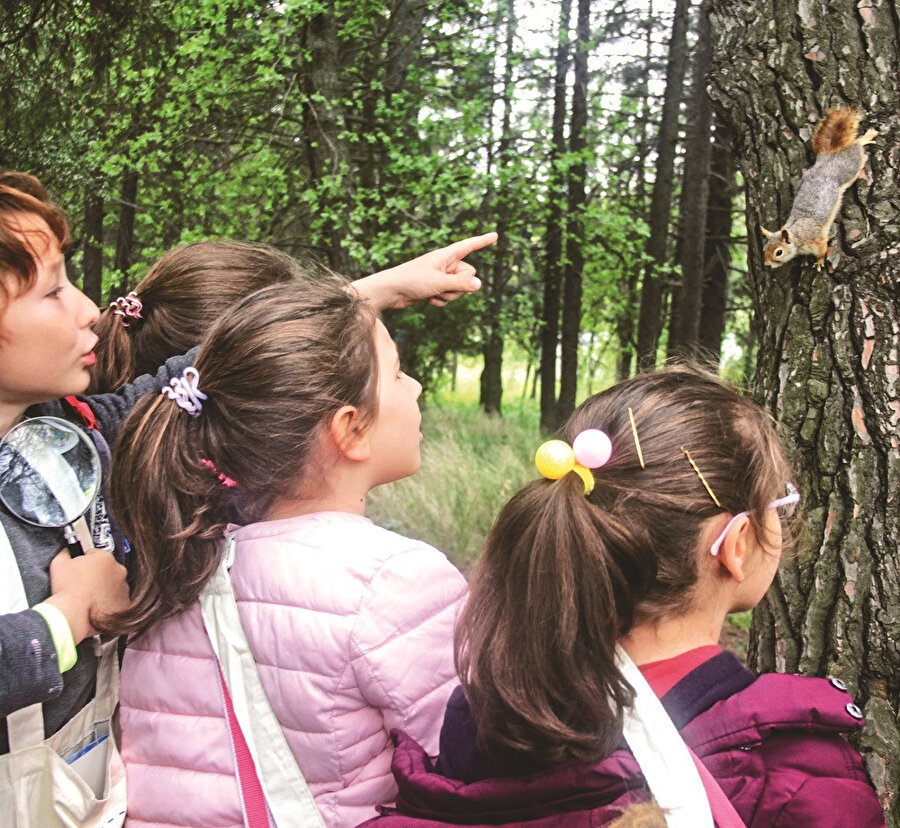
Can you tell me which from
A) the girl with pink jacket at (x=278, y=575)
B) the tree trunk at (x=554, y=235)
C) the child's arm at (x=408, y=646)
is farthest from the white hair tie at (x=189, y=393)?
the tree trunk at (x=554, y=235)

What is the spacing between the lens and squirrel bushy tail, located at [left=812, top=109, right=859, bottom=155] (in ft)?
6.20

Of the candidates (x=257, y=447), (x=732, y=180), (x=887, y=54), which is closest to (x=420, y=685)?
(x=257, y=447)

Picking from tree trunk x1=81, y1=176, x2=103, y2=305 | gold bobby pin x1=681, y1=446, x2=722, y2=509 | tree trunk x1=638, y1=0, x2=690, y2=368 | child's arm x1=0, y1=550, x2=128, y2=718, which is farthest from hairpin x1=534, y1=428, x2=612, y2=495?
tree trunk x1=638, y1=0, x2=690, y2=368

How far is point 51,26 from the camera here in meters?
5.76

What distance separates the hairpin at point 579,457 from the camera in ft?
4.10

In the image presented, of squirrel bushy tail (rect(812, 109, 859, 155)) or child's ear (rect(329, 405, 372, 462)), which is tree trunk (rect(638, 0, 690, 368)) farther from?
child's ear (rect(329, 405, 372, 462))

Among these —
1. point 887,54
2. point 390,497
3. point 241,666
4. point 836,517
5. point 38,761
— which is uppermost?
point 887,54

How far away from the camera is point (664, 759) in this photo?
1.13 meters

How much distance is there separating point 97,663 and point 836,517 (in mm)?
1707

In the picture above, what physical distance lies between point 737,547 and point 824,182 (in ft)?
3.40

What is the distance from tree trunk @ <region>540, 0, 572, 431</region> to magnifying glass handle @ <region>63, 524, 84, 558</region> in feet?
22.1

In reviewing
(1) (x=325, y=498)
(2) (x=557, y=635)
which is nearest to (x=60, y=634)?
(1) (x=325, y=498)

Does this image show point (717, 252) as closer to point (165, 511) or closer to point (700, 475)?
point (700, 475)

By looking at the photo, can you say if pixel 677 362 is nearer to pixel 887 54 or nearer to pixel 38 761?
pixel 887 54
